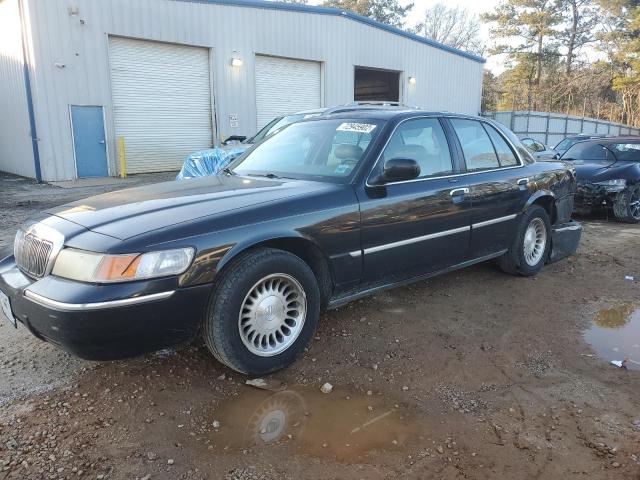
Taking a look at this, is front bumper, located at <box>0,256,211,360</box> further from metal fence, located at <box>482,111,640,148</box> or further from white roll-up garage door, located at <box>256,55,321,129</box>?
metal fence, located at <box>482,111,640,148</box>

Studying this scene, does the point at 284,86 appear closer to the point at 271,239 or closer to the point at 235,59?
the point at 235,59

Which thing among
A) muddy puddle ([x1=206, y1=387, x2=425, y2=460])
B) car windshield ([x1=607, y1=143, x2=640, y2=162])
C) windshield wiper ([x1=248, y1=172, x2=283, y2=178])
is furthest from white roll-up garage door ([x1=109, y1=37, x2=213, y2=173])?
muddy puddle ([x1=206, y1=387, x2=425, y2=460])

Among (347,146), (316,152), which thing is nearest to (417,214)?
(347,146)

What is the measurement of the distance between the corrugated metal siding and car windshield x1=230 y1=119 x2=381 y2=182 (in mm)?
11793

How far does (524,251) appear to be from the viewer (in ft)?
17.0

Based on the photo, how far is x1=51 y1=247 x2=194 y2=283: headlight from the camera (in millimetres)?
2604

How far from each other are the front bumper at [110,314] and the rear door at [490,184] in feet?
8.65

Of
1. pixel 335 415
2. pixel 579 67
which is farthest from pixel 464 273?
pixel 579 67

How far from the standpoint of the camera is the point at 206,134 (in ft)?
53.6

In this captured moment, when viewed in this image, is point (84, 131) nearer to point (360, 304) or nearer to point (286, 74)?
point (286, 74)

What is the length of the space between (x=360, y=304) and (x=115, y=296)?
2351 millimetres

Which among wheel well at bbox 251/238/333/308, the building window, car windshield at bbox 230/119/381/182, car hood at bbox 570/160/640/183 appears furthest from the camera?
the building window

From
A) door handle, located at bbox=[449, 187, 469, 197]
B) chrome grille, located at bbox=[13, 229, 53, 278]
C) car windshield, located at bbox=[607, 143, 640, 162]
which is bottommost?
chrome grille, located at bbox=[13, 229, 53, 278]

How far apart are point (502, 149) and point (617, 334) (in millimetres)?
1955
